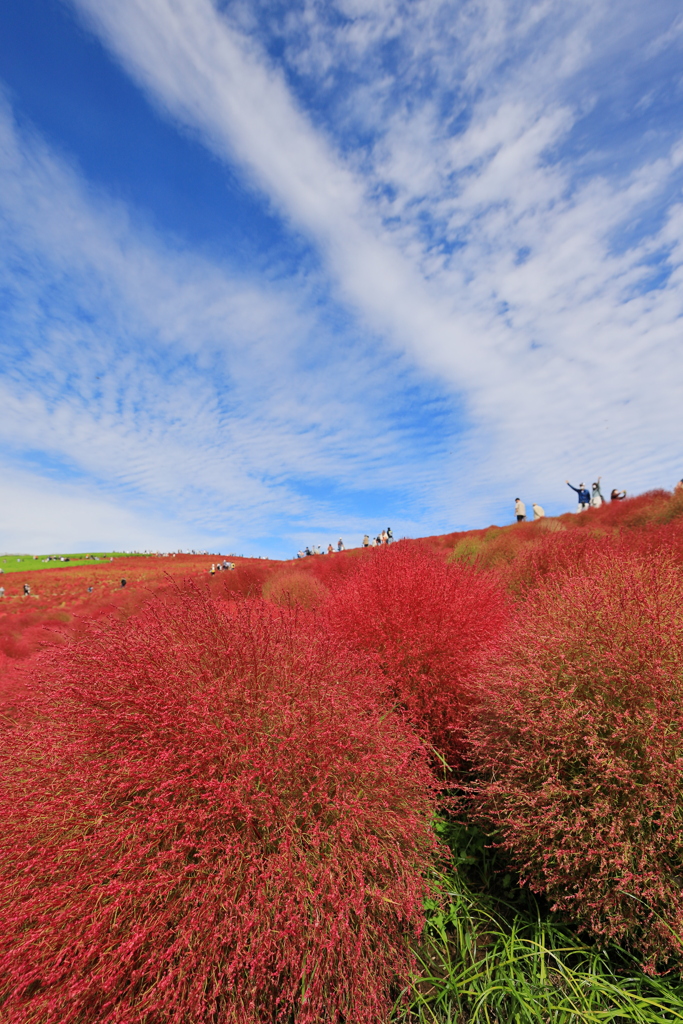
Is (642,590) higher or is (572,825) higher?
(642,590)

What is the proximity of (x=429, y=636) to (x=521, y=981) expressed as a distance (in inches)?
73.5

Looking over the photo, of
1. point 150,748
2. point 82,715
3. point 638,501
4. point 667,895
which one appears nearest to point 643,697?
point 667,895

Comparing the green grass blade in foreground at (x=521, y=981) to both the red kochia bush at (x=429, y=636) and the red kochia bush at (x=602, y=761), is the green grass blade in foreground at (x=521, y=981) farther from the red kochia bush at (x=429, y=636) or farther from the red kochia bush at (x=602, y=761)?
the red kochia bush at (x=429, y=636)

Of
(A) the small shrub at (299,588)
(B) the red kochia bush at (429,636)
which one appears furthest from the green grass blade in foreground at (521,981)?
(A) the small shrub at (299,588)

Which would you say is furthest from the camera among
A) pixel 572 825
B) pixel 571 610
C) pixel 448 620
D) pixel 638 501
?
pixel 638 501

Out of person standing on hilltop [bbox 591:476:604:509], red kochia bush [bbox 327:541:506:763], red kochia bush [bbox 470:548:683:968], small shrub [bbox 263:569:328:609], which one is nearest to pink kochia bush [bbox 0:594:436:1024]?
red kochia bush [bbox 470:548:683:968]

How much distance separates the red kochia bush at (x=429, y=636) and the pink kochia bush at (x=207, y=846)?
2.81 ft

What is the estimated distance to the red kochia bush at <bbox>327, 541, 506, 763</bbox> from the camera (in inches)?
126

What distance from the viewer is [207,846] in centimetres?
170

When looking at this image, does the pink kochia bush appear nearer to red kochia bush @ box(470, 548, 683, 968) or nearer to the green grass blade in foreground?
the green grass blade in foreground

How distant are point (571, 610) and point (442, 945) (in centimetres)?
197

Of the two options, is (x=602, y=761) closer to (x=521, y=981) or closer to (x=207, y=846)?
(x=521, y=981)

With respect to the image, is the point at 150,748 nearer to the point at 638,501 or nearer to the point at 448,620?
the point at 448,620

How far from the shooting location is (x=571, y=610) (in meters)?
2.62
